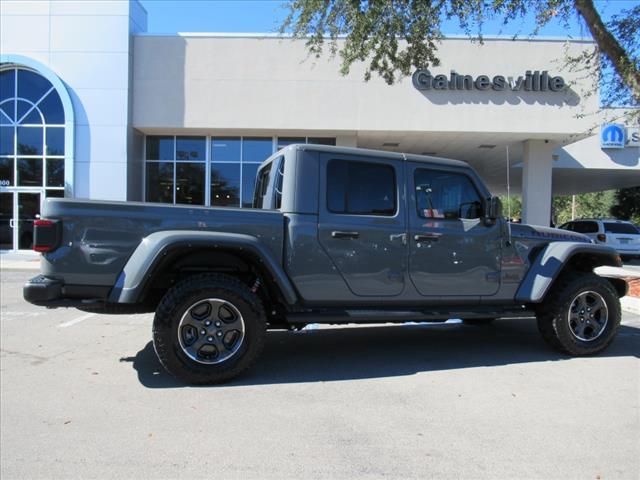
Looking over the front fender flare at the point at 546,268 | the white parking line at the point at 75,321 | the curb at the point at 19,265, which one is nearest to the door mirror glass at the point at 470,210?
the front fender flare at the point at 546,268

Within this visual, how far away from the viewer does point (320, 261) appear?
4.77 meters

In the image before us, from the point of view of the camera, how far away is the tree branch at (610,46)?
29.2 ft

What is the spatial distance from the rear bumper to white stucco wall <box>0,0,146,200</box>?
14562 mm

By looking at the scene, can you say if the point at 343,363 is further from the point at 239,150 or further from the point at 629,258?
the point at 629,258

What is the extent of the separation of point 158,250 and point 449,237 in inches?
108

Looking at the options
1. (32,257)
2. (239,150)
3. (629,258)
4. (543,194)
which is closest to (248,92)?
(239,150)

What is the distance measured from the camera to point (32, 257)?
60.1ft

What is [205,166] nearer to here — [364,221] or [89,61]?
[89,61]

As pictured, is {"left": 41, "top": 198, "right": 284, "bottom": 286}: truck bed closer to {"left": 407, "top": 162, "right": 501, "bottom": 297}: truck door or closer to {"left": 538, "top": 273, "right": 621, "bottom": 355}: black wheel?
{"left": 407, "top": 162, "right": 501, "bottom": 297}: truck door

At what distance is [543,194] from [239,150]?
11297mm

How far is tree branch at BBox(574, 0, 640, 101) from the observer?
8891 mm

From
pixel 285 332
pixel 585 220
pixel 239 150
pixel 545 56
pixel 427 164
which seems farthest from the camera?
pixel 585 220

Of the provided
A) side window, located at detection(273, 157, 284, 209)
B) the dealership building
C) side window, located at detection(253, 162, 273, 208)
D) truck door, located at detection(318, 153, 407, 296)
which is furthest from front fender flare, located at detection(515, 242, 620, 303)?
the dealership building

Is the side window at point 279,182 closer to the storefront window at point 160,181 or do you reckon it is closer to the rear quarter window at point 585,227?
the storefront window at point 160,181
